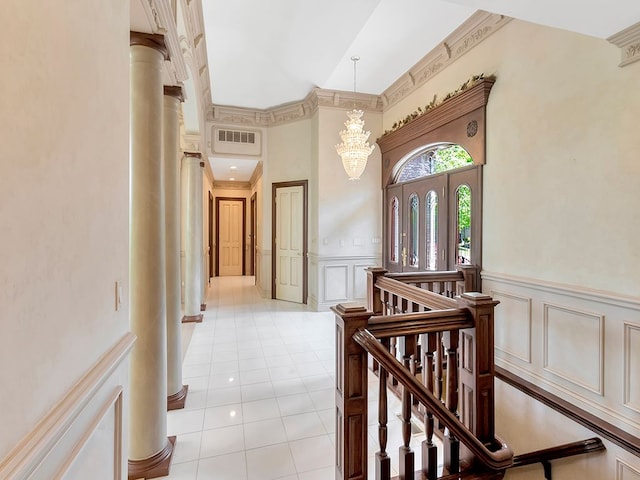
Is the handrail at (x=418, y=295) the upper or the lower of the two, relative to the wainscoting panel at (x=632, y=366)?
upper


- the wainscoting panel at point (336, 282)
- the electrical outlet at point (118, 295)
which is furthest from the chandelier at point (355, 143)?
the electrical outlet at point (118, 295)

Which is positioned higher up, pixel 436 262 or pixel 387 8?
pixel 387 8

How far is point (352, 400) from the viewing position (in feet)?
5.19

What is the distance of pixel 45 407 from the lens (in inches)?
33.0

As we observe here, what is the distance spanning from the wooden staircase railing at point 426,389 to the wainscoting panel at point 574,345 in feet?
4.54

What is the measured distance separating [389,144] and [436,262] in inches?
89.9

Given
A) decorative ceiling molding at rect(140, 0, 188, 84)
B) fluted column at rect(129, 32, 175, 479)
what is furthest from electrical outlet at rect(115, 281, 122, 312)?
decorative ceiling molding at rect(140, 0, 188, 84)

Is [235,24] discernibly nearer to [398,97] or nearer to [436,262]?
[398,97]

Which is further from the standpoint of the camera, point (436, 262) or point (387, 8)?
point (436, 262)

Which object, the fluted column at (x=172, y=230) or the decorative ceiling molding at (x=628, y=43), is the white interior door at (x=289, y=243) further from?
the decorative ceiling molding at (x=628, y=43)

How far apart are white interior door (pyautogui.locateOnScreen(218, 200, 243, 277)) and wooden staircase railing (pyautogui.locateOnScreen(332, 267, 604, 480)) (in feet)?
30.6

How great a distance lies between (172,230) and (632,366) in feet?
11.7

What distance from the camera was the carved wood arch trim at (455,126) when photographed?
3.73 meters

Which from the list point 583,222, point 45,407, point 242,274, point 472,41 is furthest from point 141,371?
point 242,274
